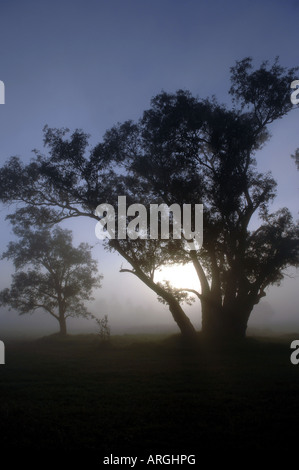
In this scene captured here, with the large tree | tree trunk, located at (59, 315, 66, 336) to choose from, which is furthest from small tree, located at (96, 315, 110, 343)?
tree trunk, located at (59, 315, 66, 336)

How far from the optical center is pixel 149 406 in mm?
9742

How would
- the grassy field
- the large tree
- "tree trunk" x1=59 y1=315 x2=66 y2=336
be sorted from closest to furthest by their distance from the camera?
1. the grassy field
2. the large tree
3. "tree trunk" x1=59 y1=315 x2=66 y2=336

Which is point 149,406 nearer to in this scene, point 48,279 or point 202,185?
point 202,185

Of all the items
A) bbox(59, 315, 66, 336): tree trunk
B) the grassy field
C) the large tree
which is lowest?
bbox(59, 315, 66, 336): tree trunk

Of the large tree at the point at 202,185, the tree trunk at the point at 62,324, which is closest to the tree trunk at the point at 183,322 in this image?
the large tree at the point at 202,185

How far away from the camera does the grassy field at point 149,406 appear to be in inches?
282

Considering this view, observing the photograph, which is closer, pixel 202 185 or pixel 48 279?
pixel 202 185

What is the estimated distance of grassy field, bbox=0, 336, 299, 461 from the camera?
23.5 feet

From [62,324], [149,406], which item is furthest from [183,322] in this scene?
[62,324]

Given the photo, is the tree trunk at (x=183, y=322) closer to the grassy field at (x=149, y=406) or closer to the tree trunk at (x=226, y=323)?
the tree trunk at (x=226, y=323)

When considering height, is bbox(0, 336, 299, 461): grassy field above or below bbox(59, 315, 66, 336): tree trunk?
above

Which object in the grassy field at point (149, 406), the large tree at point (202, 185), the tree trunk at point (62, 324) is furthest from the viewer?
the tree trunk at point (62, 324)

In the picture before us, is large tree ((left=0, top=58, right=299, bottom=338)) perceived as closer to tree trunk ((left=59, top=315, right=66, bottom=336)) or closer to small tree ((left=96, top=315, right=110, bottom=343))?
small tree ((left=96, top=315, right=110, bottom=343))
